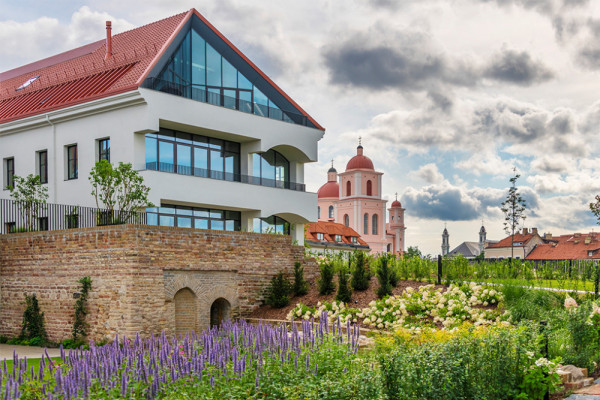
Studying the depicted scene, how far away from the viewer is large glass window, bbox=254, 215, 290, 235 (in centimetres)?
3400

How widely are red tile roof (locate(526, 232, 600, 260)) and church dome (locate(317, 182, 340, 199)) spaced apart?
2880 cm

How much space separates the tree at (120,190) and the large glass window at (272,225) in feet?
24.5

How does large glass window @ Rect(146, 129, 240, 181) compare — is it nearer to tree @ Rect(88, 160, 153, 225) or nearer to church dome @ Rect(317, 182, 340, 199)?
tree @ Rect(88, 160, 153, 225)

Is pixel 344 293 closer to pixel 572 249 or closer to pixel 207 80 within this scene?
pixel 207 80

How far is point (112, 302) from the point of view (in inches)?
782

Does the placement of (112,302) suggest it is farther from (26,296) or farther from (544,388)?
(544,388)

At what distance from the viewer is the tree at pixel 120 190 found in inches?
962

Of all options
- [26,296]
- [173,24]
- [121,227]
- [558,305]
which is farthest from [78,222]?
[558,305]

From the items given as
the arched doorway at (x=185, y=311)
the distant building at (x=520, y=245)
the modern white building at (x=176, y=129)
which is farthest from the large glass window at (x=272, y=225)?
the distant building at (x=520, y=245)

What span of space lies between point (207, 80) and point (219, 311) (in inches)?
504

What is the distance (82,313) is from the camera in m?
20.5

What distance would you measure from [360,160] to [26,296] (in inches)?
3077

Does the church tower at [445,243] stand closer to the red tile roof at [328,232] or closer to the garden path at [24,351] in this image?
the red tile roof at [328,232]

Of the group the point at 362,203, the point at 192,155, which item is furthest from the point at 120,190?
the point at 362,203
